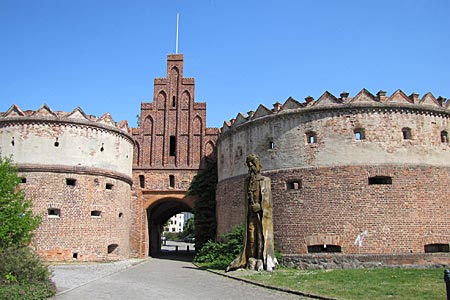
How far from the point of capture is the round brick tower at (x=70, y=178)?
23.0 metres

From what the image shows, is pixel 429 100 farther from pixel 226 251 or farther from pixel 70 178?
pixel 70 178

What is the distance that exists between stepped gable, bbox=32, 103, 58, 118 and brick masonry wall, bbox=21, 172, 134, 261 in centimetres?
347

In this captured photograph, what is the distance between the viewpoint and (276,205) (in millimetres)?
20781

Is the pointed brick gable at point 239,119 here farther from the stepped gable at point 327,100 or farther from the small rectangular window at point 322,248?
the small rectangular window at point 322,248

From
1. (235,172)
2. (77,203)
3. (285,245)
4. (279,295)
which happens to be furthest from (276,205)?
(77,203)

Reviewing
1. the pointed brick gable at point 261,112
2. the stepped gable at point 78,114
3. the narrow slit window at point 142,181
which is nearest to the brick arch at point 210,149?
the narrow slit window at point 142,181

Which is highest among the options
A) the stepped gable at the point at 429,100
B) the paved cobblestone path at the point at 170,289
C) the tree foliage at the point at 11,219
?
the stepped gable at the point at 429,100

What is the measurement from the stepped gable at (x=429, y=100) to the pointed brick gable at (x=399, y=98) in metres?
0.70

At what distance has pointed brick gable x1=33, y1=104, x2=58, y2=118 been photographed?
80.2 ft

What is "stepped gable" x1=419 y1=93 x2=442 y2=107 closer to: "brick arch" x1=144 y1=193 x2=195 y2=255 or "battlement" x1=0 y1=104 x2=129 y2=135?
"brick arch" x1=144 y1=193 x2=195 y2=255

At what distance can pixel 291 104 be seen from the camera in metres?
21.7

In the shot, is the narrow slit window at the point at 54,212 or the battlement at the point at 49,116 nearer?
the narrow slit window at the point at 54,212

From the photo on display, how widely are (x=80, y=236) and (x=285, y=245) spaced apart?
11.6 meters

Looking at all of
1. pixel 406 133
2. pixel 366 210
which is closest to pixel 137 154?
pixel 366 210
